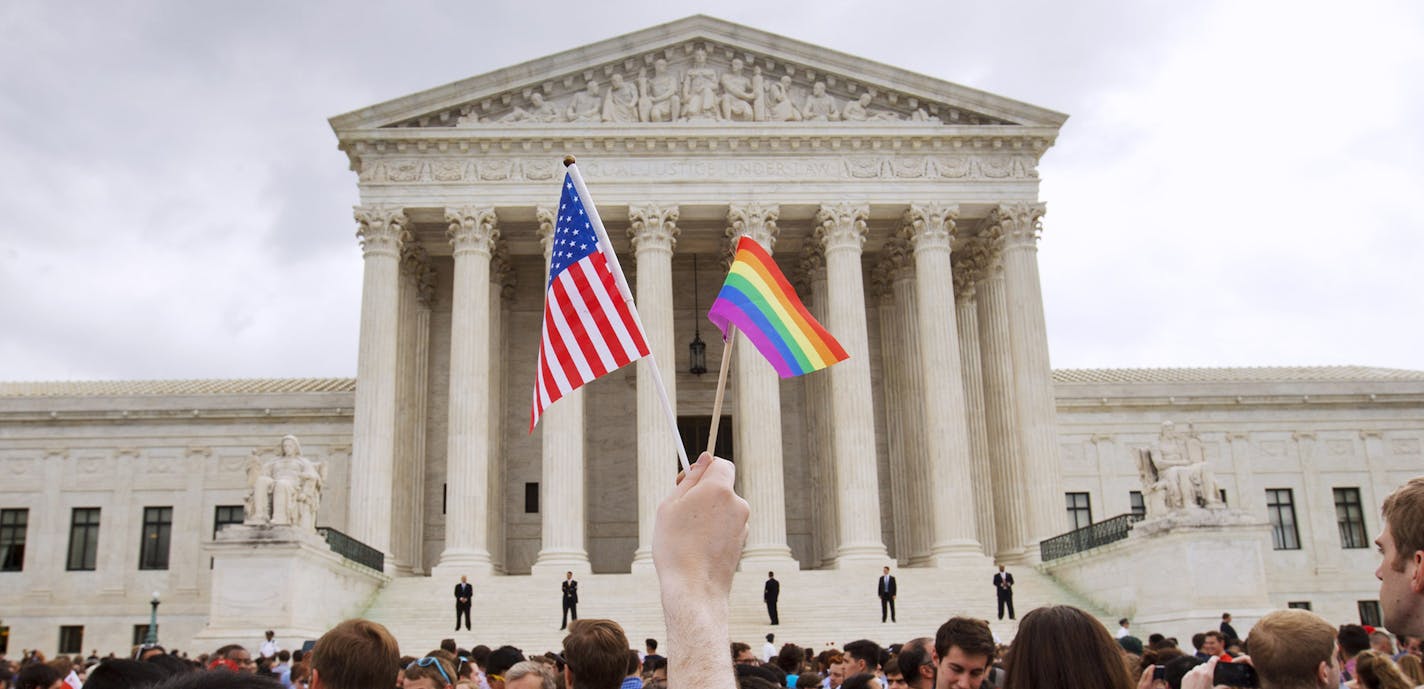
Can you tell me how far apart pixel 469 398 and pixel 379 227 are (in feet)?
18.9

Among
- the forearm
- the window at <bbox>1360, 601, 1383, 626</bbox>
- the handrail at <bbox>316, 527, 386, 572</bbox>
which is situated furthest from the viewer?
the window at <bbox>1360, 601, 1383, 626</bbox>

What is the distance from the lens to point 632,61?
37656mm

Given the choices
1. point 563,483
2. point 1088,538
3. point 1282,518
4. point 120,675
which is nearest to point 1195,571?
point 1088,538

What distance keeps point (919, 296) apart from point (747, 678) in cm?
3137

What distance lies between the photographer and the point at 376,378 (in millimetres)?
35062

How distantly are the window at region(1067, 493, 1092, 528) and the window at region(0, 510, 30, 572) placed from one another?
36759 millimetres

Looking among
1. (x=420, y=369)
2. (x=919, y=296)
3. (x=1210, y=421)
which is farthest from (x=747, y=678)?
(x=1210, y=421)

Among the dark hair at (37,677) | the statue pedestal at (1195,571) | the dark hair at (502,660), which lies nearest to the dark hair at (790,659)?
the dark hair at (502,660)

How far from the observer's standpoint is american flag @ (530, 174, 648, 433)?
338 inches

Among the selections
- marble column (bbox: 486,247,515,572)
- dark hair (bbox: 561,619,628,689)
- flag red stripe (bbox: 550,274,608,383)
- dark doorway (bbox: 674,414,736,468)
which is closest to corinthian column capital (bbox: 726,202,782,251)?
marble column (bbox: 486,247,515,572)

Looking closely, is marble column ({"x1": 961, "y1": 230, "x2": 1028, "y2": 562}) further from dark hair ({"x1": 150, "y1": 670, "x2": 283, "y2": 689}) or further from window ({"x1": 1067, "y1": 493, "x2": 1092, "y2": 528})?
dark hair ({"x1": 150, "y1": 670, "x2": 283, "y2": 689})

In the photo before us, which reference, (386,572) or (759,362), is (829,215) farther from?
(386,572)

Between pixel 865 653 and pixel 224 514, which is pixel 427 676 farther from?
pixel 224 514

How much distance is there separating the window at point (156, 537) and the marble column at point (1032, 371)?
28.8 metres
